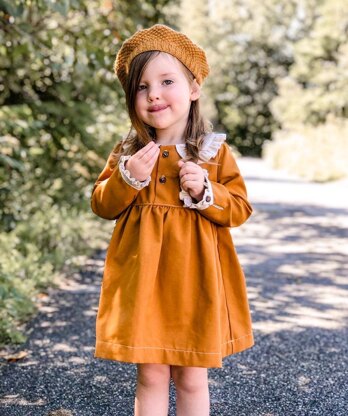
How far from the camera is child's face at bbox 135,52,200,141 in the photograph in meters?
2.17

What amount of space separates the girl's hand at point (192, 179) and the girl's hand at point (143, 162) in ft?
0.36

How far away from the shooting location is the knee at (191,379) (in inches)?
→ 88.0

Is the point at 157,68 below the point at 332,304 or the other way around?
the other way around

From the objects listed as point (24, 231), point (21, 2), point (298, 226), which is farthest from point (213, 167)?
point (298, 226)

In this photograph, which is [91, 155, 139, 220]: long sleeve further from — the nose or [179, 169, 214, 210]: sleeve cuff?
the nose

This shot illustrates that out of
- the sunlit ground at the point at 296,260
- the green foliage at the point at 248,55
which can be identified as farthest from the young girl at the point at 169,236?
the green foliage at the point at 248,55

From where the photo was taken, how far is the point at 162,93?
7.11ft

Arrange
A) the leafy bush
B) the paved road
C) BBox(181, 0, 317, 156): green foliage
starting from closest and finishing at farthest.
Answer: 1. the paved road
2. the leafy bush
3. BBox(181, 0, 317, 156): green foliage

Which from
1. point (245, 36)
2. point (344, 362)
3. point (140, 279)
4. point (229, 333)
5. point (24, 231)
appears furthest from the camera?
point (245, 36)

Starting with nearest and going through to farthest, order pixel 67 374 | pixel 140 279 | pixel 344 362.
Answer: pixel 140 279
pixel 67 374
pixel 344 362

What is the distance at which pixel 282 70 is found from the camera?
43.4 metres

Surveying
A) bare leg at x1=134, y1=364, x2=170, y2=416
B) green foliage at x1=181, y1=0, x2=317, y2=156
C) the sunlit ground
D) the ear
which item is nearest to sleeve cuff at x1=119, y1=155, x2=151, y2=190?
the ear

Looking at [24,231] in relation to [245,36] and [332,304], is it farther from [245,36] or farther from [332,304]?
[245,36]

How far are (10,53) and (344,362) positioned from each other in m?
3.20
